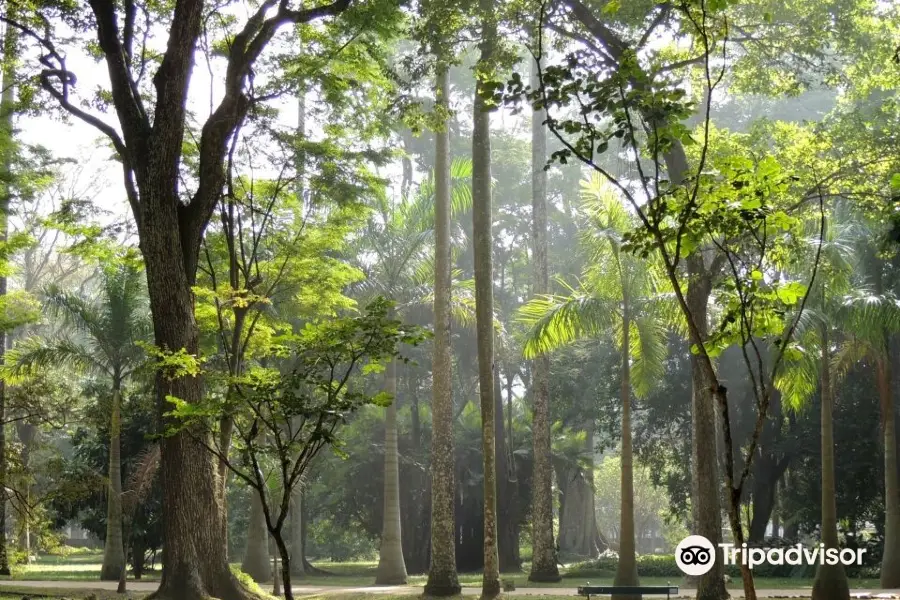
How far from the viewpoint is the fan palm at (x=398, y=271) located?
925 inches

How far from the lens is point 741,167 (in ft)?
19.3

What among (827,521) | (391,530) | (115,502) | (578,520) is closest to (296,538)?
(391,530)

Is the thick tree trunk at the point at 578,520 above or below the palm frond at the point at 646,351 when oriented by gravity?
below

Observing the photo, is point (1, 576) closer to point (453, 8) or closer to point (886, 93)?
point (453, 8)

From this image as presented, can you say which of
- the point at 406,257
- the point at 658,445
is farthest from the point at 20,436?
the point at 658,445

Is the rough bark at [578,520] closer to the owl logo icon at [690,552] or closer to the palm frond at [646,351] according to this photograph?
the palm frond at [646,351]

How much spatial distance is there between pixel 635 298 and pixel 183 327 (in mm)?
9205

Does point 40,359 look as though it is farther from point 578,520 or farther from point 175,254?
point 578,520

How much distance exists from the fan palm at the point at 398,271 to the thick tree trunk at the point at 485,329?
4.68 m

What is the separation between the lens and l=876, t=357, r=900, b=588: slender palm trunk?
64.4ft

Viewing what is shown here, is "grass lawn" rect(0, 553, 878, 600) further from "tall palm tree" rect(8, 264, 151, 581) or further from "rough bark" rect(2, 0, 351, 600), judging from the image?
"rough bark" rect(2, 0, 351, 600)

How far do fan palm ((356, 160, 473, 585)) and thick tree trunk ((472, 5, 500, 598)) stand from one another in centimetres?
468

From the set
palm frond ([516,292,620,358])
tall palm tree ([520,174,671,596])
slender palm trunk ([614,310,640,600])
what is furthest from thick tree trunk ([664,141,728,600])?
palm frond ([516,292,620,358])

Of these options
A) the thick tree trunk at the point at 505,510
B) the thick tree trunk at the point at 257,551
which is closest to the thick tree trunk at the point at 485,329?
the thick tree trunk at the point at 257,551
